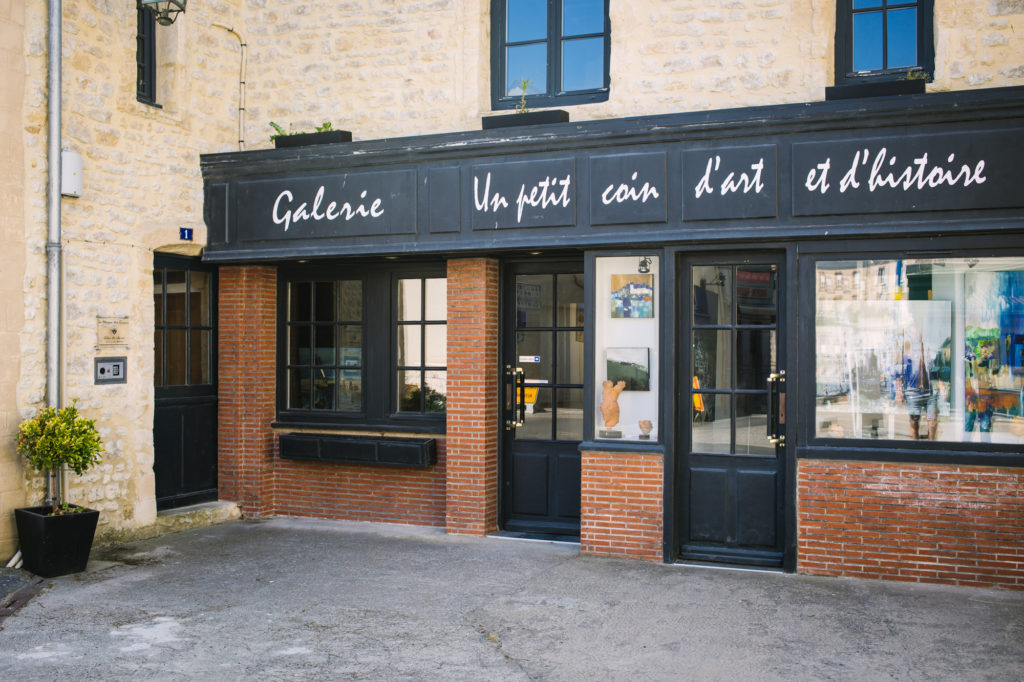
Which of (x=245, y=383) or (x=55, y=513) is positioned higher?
(x=245, y=383)

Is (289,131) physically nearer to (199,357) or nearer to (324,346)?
(324,346)

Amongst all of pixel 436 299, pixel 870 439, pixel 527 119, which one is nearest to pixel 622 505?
pixel 870 439

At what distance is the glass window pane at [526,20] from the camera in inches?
339

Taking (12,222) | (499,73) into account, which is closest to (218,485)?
(12,222)

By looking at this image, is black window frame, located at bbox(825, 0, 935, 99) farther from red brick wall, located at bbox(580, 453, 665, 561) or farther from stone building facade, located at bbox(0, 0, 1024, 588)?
red brick wall, located at bbox(580, 453, 665, 561)

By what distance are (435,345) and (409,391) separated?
1.73ft

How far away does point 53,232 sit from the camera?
24.8ft

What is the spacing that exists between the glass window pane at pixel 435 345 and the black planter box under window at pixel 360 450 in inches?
29.8

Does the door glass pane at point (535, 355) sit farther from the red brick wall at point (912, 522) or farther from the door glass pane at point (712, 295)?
the red brick wall at point (912, 522)

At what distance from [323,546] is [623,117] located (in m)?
4.56

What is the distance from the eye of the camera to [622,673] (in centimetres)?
511

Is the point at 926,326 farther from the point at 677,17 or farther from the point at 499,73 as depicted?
the point at 499,73

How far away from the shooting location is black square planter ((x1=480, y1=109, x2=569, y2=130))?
314 inches

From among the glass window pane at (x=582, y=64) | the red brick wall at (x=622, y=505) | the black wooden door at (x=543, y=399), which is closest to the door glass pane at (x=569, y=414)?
the black wooden door at (x=543, y=399)
